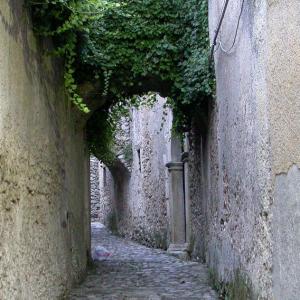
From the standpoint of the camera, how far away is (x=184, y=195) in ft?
41.8

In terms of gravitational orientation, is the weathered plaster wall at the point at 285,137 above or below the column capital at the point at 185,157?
below

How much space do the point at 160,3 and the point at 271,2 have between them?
399 cm

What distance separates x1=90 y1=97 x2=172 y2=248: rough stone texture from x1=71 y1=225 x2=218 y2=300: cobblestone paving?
9.54 ft

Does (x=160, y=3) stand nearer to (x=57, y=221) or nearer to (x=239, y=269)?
(x=57, y=221)

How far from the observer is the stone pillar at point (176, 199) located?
12430mm

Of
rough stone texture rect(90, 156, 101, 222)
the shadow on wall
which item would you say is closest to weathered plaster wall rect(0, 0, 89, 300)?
the shadow on wall

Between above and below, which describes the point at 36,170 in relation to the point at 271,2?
below

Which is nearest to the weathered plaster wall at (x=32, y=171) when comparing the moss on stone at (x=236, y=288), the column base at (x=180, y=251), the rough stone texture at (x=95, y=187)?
the moss on stone at (x=236, y=288)

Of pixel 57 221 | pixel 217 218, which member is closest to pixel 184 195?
pixel 217 218

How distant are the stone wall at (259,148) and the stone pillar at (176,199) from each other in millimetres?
5211

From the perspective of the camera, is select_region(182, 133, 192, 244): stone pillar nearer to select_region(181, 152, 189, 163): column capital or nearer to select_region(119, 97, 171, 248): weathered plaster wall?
select_region(181, 152, 189, 163): column capital

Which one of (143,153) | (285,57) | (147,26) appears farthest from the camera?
(143,153)

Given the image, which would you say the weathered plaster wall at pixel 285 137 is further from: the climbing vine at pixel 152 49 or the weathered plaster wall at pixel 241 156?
the climbing vine at pixel 152 49

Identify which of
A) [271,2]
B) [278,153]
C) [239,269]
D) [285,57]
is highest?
[271,2]
